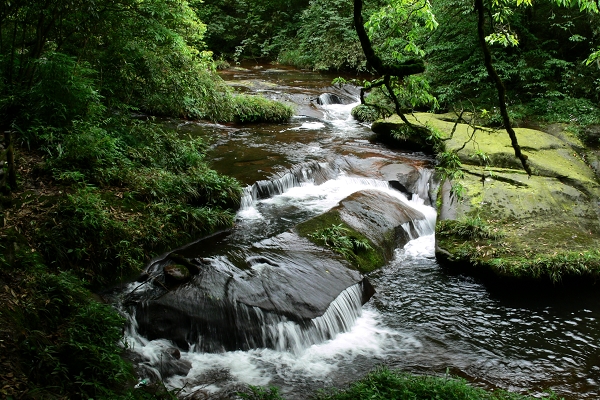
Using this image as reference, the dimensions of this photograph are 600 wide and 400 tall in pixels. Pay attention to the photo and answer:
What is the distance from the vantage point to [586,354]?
6180 millimetres

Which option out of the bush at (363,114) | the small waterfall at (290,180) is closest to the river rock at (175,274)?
the small waterfall at (290,180)

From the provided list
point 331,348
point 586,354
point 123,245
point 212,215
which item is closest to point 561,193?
point 586,354

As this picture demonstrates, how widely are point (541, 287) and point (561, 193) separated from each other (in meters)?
3.15

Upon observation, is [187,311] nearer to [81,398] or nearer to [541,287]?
[81,398]

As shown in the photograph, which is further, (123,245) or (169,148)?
(169,148)

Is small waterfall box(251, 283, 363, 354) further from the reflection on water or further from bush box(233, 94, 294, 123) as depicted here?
bush box(233, 94, 294, 123)

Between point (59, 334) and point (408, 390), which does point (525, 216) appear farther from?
point (59, 334)

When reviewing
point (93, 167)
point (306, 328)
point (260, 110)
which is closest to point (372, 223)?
point (306, 328)

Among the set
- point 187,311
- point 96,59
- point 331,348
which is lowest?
point 331,348

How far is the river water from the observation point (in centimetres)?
549

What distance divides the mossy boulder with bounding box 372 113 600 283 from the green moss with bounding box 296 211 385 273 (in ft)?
4.21

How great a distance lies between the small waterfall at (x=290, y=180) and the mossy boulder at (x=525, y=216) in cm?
288

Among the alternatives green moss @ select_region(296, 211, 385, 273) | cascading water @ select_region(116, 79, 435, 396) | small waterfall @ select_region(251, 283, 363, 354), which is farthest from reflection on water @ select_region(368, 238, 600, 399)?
small waterfall @ select_region(251, 283, 363, 354)

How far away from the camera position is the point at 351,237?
26.7 ft
